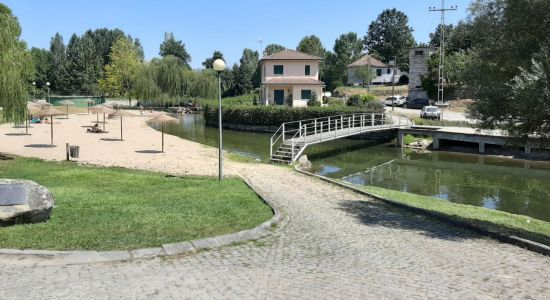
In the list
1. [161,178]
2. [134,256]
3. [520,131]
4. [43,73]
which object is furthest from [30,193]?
[43,73]

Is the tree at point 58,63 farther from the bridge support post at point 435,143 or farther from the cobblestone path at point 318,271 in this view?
the cobblestone path at point 318,271

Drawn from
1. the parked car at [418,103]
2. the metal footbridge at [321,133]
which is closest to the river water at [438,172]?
the metal footbridge at [321,133]

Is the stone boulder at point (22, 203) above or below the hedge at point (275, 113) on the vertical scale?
below

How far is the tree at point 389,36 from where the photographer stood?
102 m

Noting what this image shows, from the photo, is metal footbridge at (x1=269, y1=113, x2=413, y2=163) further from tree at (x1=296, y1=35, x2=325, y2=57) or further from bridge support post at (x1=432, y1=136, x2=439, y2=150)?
tree at (x1=296, y1=35, x2=325, y2=57)

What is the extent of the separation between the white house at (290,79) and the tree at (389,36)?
163ft

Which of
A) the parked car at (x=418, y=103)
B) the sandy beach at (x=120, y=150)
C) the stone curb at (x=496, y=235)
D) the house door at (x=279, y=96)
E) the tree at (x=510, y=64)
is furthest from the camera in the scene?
the parked car at (x=418, y=103)

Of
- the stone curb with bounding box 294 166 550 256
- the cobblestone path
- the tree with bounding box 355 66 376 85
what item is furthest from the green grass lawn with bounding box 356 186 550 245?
the tree with bounding box 355 66 376 85

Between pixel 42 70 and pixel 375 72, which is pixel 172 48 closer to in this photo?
pixel 42 70

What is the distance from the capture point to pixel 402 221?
10.6 meters

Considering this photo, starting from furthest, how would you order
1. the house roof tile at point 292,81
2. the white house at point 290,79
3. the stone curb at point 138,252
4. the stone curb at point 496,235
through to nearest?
1. the white house at point 290,79
2. the house roof tile at point 292,81
3. the stone curb at point 496,235
4. the stone curb at point 138,252

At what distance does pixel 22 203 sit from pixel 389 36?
108m

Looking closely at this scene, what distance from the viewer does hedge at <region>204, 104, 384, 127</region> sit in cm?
Answer: 4188

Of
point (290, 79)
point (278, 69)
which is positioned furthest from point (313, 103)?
point (278, 69)
